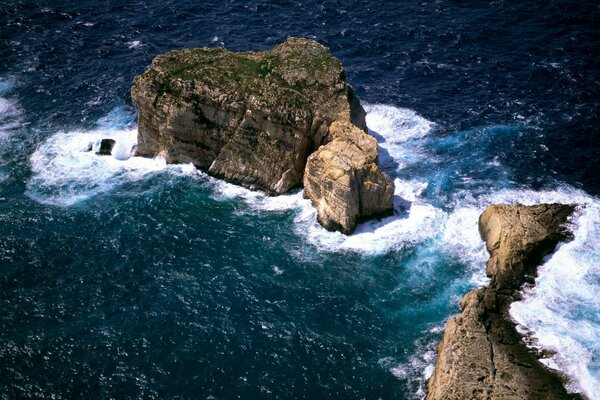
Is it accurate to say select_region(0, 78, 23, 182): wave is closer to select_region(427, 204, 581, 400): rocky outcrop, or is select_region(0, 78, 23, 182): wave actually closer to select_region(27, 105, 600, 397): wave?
select_region(27, 105, 600, 397): wave

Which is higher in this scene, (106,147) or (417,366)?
(106,147)

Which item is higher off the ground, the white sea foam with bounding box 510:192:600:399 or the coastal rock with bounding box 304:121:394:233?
the coastal rock with bounding box 304:121:394:233

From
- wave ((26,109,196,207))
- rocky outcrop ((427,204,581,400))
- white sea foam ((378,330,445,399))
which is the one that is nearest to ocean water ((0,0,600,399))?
white sea foam ((378,330,445,399))

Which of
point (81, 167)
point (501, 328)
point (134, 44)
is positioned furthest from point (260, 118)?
point (134, 44)

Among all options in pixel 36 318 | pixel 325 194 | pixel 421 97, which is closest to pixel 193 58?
pixel 325 194

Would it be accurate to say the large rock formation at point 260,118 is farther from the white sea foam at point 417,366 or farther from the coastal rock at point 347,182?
the white sea foam at point 417,366

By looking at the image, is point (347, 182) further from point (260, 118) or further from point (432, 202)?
point (260, 118)

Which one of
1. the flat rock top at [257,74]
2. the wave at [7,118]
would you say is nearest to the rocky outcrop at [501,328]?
the flat rock top at [257,74]
